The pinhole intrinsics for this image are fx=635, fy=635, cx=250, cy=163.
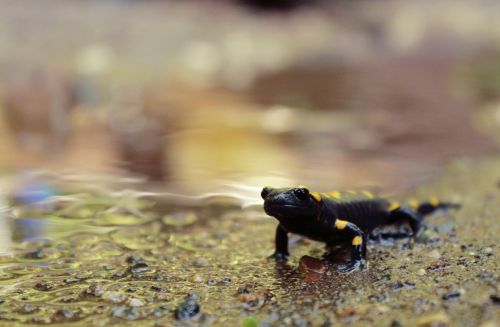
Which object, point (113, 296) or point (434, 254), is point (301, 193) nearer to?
point (434, 254)

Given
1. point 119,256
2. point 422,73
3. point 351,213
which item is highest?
point 422,73

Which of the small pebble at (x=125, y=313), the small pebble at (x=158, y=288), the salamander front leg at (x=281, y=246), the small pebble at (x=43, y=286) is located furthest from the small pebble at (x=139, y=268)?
the salamander front leg at (x=281, y=246)

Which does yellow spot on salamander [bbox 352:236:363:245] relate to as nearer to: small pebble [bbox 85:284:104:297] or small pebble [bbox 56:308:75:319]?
small pebble [bbox 85:284:104:297]

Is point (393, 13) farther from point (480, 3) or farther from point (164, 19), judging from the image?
point (164, 19)

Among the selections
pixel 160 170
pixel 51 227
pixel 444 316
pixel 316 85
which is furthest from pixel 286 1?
pixel 444 316

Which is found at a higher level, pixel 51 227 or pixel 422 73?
pixel 422 73

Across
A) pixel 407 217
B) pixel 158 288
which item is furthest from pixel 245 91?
pixel 158 288

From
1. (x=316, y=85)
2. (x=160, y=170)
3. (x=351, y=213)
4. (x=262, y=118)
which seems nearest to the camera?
(x=351, y=213)

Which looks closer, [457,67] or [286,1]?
[457,67]
